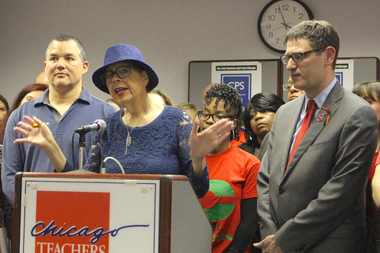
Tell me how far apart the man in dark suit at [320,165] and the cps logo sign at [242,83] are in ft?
8.89

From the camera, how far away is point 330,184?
1813 millimetres

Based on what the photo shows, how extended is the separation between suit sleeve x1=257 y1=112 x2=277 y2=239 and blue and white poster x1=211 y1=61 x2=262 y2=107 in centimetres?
261

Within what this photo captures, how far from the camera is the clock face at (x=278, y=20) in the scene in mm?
4695

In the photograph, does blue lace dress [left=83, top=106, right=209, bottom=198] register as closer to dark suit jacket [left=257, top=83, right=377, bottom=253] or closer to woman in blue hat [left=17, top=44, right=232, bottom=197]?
woman in blue hat [left=17, top=44, right=232, bottom=197]

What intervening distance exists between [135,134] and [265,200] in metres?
0.65

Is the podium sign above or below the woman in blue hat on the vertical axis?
below

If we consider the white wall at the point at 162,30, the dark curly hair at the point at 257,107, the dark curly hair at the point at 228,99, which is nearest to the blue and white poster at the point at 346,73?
the white wall at the point at 162,30

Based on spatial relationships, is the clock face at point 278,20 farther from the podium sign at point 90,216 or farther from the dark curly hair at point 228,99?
the podium sign at point 90,216

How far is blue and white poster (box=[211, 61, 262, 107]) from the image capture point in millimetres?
4770

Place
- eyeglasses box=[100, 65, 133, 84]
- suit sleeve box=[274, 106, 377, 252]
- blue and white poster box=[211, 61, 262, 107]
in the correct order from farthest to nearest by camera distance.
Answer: blue and white poster box=[211, 61, 262, 107], eyeglasses box=[100, 65, 133, 84], suit sleeve box=[274, 106, 377, 252]

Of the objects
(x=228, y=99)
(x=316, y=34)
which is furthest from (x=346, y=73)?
(x=316, y=34)

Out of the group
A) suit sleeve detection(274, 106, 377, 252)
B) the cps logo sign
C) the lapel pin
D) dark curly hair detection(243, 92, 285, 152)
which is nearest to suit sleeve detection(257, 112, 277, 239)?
suit sleeve detection(274, 106, 377, 252)

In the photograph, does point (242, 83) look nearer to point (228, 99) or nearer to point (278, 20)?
point (278, 20)

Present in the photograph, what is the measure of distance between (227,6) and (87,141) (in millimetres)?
2971
